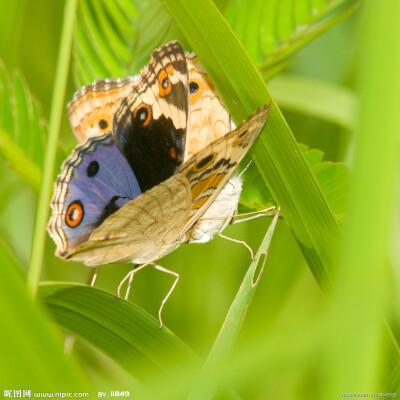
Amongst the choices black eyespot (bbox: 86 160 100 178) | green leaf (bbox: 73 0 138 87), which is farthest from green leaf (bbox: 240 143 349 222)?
green leaf (bbox: 73 0 138 87)

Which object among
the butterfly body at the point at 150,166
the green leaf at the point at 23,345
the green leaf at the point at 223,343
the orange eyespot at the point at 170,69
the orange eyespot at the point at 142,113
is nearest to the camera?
the green leaf at the point at 23,345

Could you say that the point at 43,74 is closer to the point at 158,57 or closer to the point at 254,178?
the point at 158,57

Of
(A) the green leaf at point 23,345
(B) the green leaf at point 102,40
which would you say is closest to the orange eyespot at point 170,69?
(B) the green leaf at point 102,40

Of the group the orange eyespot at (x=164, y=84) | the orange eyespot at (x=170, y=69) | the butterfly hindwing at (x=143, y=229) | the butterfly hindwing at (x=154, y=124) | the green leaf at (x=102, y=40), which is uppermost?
the green leaf at (x=102, y=40)

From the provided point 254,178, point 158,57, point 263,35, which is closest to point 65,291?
point 254,178

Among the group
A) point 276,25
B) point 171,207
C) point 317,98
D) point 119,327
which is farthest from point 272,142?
point 317,98

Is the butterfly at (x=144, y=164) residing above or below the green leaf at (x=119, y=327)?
above

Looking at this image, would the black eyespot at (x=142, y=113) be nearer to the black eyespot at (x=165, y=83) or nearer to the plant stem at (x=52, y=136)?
the black eyespot at (x=165, y=83)
